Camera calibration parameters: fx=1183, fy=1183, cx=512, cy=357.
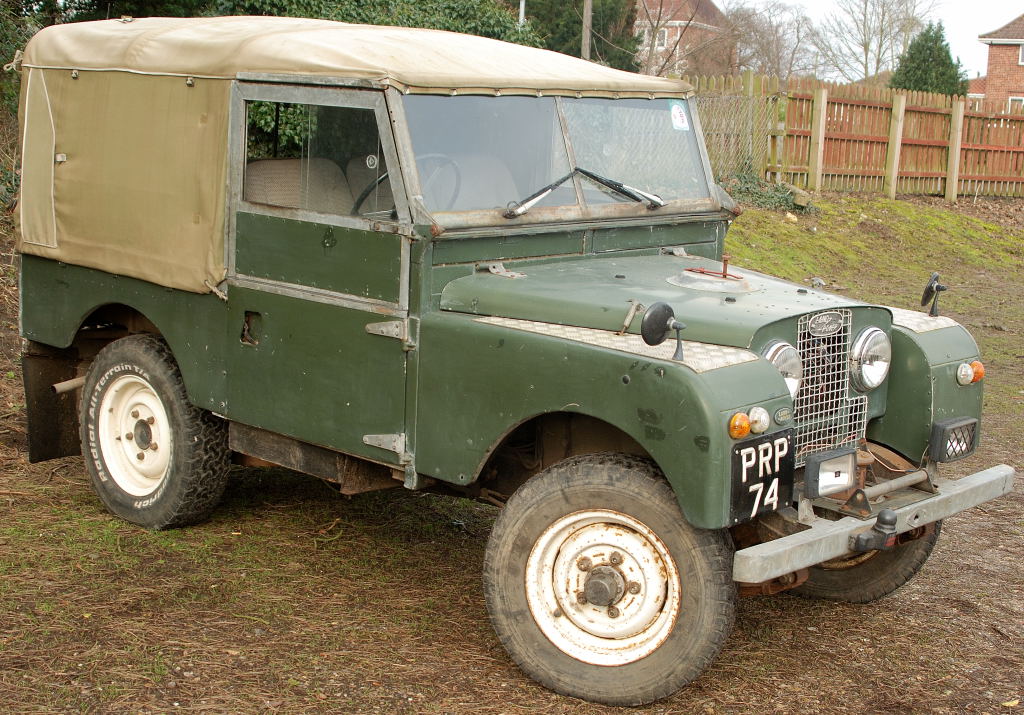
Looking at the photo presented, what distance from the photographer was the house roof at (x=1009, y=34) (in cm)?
4719

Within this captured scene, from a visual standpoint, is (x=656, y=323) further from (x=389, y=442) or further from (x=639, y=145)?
(x=639, y=145)

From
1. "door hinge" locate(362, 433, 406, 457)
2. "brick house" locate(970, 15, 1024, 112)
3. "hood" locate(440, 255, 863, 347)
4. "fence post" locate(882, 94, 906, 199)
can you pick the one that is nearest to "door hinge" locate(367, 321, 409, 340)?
"hood" locate(440, 255, 863, 347)

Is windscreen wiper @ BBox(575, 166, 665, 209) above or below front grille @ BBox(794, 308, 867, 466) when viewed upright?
above

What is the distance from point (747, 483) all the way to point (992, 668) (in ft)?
5.03

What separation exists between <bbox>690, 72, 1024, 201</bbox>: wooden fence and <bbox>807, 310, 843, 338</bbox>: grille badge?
13861mm

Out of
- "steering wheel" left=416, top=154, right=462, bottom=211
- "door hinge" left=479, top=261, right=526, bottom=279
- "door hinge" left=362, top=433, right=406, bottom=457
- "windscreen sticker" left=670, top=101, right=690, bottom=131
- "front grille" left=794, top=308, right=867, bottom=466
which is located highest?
"windscreen sticker" left=670, top=101, right=690, bottom=131

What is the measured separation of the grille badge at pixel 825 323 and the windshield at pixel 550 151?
1.11m

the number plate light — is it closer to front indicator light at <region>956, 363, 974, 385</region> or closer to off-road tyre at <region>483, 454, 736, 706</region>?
off-road tyre at <region>483, 454, 736, 706</region>

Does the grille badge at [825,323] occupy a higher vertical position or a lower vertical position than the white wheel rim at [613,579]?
higher

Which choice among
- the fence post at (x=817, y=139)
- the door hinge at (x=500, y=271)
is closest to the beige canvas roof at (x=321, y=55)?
the door hinge at (x=500, y=271)

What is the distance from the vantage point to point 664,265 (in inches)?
198

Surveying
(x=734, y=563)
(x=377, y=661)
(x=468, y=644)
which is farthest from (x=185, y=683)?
(x=734, y=563)

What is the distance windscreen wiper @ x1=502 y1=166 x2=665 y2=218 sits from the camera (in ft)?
15.3

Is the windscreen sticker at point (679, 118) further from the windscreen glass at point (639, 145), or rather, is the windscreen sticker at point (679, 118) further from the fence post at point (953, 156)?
the fence post at point (953, 156)
